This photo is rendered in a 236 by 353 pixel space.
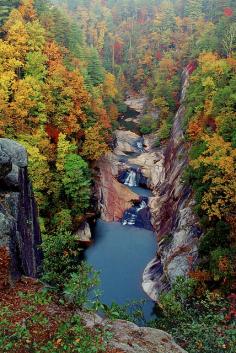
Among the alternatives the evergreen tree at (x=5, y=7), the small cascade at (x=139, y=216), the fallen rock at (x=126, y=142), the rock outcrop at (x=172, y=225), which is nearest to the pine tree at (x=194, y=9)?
the fallen rock at (x=126, y=142)

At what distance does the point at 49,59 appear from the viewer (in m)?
48.3

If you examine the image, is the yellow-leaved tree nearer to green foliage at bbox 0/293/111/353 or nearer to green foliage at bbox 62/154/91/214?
green foliage at bbox 62/154/91/214

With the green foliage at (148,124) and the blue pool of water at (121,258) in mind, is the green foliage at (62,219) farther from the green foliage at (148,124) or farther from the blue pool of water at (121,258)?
the green foliage at (148,124)

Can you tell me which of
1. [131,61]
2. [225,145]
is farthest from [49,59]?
[131,61]

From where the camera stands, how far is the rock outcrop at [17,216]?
15.6 m

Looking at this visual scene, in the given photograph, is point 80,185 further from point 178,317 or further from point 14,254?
point 178,317

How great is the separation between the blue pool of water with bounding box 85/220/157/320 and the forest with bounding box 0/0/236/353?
191cm

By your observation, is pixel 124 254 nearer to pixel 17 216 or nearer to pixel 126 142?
pixel 17 216

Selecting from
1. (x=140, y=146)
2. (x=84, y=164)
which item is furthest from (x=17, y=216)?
(x=140, y=146)

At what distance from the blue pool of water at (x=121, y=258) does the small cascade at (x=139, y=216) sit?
2.68 ft

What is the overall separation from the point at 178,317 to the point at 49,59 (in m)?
40.9

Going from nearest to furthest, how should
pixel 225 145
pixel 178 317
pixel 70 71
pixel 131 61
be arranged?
pixel 178 317 → pixel 225 145 → pixel 70 71 → pixel 131 61

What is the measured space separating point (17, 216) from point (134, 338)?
7881 millimetres

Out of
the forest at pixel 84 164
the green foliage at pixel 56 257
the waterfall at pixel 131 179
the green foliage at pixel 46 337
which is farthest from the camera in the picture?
the waterfall at pixel 131 179
